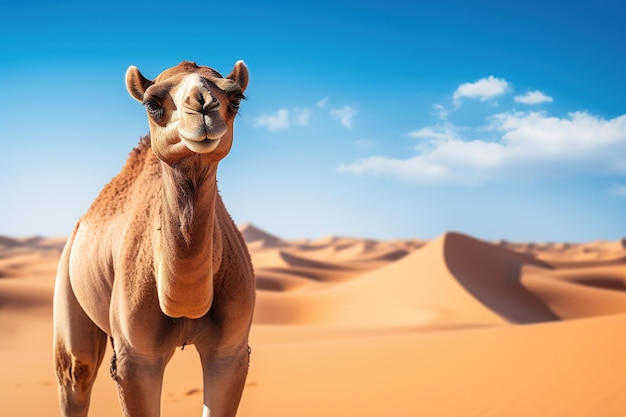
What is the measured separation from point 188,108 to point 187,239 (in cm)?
63

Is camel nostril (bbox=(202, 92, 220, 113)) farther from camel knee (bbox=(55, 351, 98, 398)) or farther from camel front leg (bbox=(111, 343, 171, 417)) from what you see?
camel knee (bbox=(55, 351, 98, 398))

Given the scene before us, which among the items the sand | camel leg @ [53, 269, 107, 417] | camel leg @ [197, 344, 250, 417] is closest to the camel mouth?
camel leg @ [197, 344, 250, 417]

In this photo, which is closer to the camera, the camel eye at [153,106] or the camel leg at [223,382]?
the camel eye at [153,106]

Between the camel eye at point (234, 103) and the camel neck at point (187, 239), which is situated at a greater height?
the camel eye at point (234, 103)

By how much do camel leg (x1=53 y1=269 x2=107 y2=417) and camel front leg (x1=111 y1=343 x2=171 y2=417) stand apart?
1299 millimetres

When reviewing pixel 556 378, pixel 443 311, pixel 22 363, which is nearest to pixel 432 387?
pixel 556 378

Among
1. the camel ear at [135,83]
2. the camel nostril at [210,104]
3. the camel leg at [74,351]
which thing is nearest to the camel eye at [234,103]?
the camel nostril at [210,104]

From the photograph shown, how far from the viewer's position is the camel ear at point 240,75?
9.95 feet

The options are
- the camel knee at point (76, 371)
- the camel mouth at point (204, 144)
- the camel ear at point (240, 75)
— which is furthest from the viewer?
the camel knee at point (76, 371)

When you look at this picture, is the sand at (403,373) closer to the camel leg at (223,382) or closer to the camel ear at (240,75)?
the camel leg at (223,382)

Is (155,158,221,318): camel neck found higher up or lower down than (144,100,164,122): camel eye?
lower down

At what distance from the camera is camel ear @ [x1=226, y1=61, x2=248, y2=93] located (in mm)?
3033

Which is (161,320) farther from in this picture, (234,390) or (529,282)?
(529,282)

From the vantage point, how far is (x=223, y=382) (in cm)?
324
